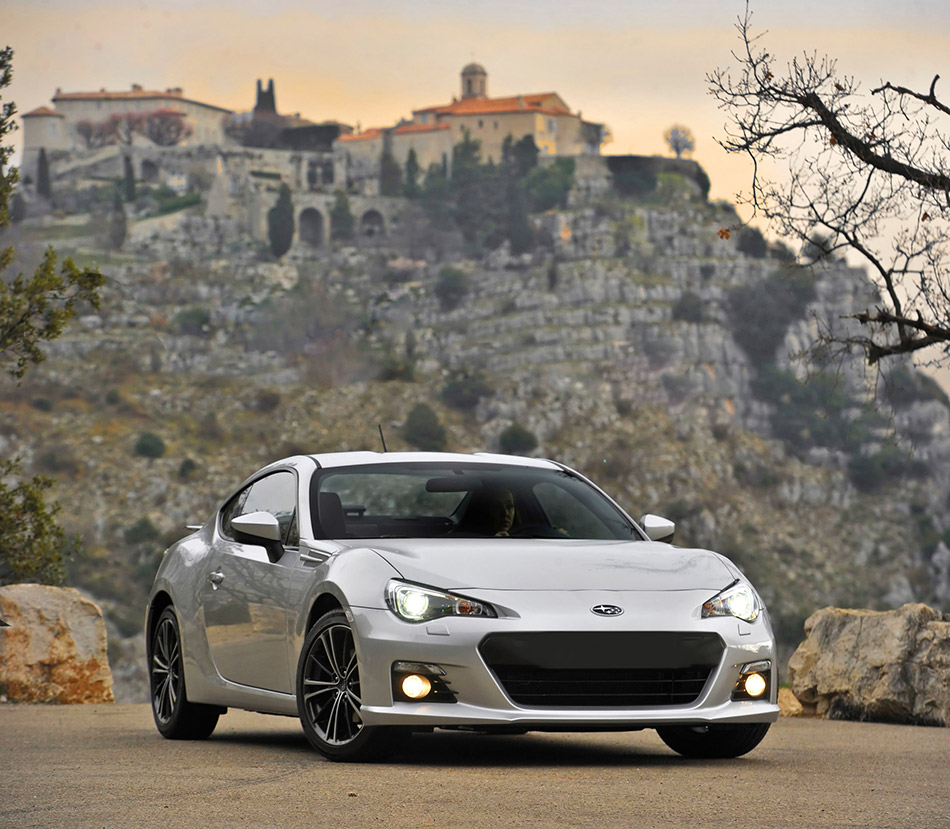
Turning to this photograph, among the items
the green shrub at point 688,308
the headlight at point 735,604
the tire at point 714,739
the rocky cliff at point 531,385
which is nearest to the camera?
the headlight at point 735,604

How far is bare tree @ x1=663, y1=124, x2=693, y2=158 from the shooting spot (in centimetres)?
18712

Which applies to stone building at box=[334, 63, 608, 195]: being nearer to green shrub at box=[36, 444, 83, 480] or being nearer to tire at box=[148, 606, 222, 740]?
green shrub at box=[36, 444, 83, 480]

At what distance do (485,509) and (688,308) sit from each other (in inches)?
6516

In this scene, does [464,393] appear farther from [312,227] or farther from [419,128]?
[419,128]

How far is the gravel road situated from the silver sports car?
0.23m

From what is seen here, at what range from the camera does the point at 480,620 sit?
6168mm

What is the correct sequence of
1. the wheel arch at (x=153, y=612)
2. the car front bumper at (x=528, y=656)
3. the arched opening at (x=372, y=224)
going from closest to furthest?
the car front bumper at (x=528, y=656) < the wheel arch at (x=153, y=612) < the arched opening at (x=372, y=224)

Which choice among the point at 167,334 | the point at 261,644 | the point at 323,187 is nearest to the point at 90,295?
the point at 261,644

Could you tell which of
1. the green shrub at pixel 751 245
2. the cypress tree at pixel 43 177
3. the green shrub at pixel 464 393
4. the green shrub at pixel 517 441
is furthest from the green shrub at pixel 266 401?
the green shrub at pixel 751 245

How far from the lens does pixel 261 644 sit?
7332 millimetres

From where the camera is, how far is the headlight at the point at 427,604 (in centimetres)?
622

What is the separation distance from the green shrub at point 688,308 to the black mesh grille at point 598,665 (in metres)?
166

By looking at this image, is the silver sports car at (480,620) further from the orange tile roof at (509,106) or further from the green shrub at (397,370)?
the orange tile roof at (509,106)

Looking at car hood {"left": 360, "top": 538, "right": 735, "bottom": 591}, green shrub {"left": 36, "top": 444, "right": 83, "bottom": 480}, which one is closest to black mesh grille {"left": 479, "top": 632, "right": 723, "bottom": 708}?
car hood {"left": 360, "top": 538, "right": 735, "bottom": 591}
